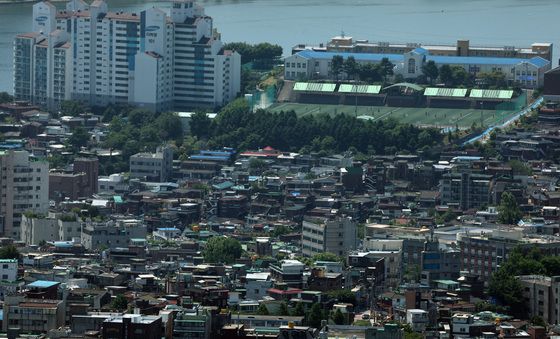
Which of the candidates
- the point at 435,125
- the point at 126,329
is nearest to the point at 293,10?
the point at 435,125

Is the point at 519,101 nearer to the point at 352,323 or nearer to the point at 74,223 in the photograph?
the point at 74,223

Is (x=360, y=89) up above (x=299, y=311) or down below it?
above

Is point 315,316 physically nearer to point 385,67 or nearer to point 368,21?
point 385,67

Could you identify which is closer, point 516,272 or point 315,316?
point 315,316

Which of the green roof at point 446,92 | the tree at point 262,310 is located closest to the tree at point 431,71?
the green roof at point 446,92

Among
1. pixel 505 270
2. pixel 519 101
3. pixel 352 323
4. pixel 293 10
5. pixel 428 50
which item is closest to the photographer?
pixel 352 323

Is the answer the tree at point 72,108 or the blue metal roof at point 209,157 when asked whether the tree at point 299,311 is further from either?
the tree at point 72,108

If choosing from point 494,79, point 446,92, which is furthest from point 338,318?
point 494,79
